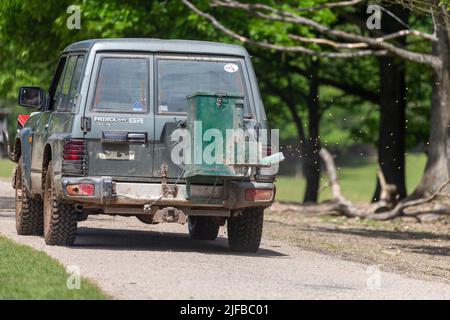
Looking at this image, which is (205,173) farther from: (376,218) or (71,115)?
(376,218)

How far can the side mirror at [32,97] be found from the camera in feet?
49.1

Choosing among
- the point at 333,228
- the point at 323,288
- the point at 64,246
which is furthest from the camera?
the point at 333,228

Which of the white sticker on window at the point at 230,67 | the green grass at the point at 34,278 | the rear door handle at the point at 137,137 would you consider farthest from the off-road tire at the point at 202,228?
the green grass at the point at 34,278

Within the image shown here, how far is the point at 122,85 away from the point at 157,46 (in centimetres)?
60

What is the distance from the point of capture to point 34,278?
35.7ft

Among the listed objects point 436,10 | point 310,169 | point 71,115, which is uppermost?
point 436,10

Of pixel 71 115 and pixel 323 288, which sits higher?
pixel 71 115

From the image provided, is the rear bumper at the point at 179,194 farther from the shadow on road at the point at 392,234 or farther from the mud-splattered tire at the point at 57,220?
the shadow on road at the point at 392,234

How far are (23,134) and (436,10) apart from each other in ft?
18.5

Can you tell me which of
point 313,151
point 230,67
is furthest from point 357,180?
point 230,67

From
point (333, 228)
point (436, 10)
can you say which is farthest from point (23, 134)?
point (333, 228)

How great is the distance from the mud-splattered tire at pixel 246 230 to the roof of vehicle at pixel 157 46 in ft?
5.81

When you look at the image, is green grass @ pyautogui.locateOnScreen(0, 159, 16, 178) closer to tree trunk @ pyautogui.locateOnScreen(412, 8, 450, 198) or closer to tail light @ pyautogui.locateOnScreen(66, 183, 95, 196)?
tree trunk @ pyautogui.locateOnScreen(412, 8, 450, 198)
